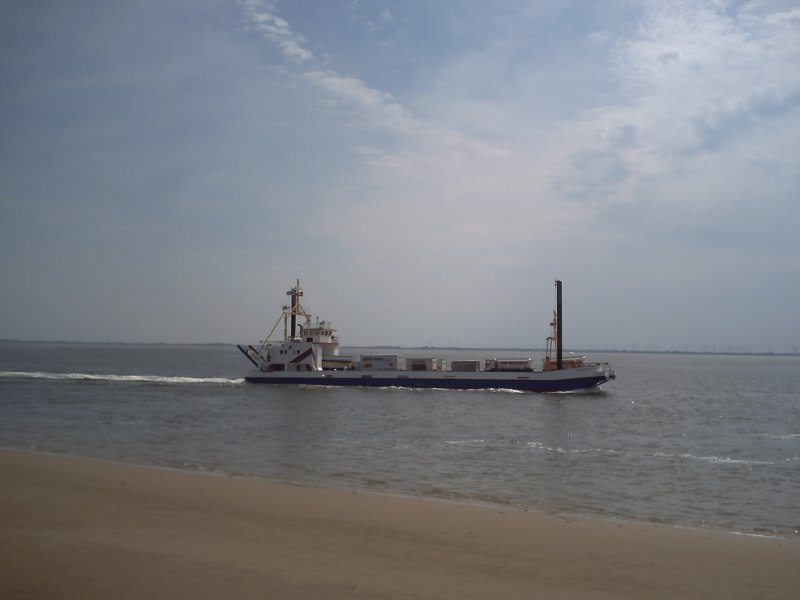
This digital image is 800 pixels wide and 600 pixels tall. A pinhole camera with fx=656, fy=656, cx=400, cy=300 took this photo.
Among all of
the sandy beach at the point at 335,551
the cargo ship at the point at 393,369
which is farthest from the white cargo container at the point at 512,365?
the sandy beach at the point at 335,551

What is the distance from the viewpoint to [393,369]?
60531 millimetres

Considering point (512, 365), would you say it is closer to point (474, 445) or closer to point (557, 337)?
point (557, 337)

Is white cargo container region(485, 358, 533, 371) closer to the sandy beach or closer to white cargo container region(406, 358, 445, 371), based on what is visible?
white cargo container region(406, 358, 445, 371)

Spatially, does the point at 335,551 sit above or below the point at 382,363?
below

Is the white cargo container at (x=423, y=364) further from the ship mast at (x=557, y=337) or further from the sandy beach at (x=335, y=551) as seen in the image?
the sandy beach at (x=335, y=551)

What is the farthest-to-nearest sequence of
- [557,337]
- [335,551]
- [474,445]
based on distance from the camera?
[557,337] < [474,445] < [335,551]

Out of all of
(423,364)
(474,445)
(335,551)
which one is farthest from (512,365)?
(335,551)

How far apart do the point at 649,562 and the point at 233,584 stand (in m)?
6.80

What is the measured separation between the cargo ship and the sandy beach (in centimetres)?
4265

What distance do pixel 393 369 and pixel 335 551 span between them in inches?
1953

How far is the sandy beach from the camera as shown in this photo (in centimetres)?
904

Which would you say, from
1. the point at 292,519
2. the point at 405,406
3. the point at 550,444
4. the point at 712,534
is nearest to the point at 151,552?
the point at 292,519

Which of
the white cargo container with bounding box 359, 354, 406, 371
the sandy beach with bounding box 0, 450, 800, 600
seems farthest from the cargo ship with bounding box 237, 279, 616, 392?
the sandy beach with bounding box 0, 450, 800, 600

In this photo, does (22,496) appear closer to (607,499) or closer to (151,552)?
(151,552)
